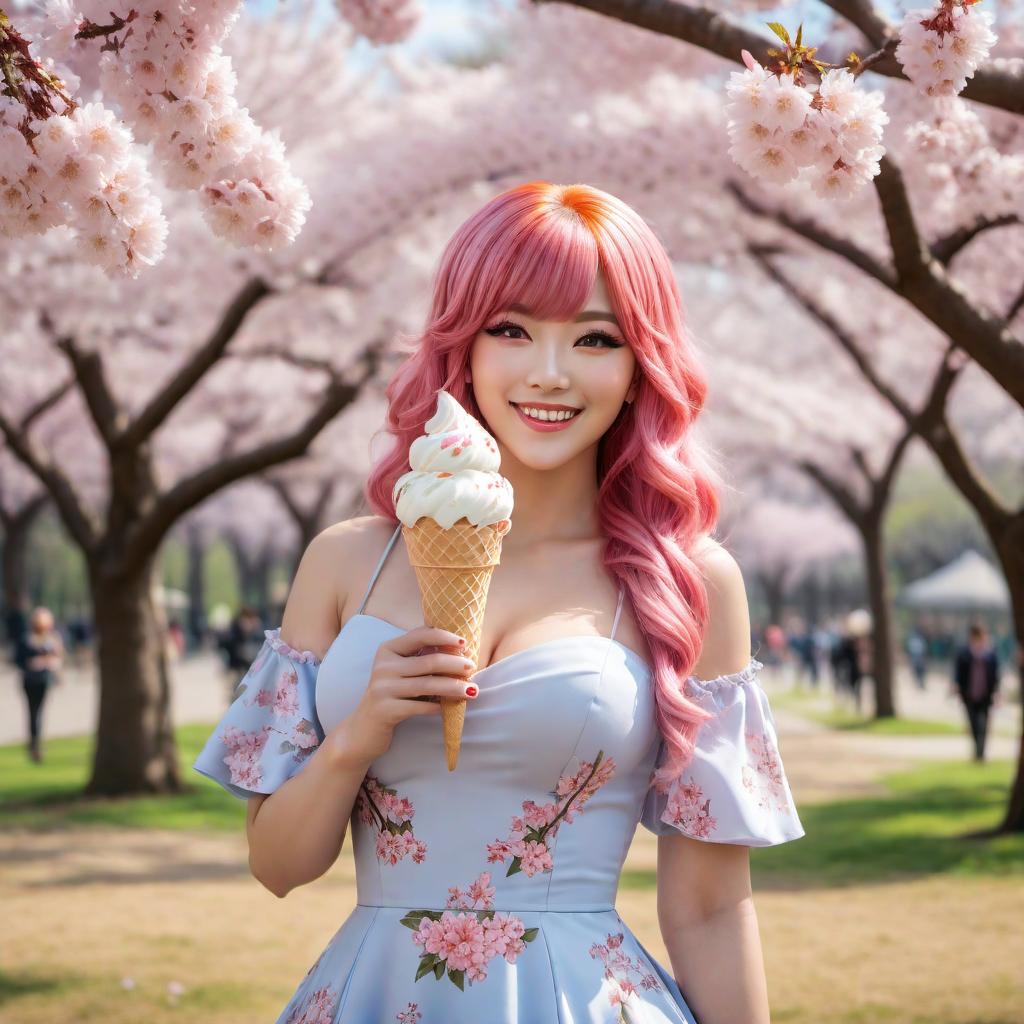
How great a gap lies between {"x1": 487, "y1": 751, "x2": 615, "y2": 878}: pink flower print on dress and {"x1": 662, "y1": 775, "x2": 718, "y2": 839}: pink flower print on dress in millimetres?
147

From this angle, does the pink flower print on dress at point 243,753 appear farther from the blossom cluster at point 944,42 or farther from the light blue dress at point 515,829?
the blossom cluster at point 944,42

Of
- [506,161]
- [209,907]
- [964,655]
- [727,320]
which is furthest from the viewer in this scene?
[727,320]

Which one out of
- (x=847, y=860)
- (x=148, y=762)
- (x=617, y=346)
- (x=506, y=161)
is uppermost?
(x=506, y=161)

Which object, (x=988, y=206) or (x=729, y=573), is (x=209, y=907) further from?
(x=729, y=573)

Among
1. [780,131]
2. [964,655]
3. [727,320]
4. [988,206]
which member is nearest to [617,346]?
[780,131]

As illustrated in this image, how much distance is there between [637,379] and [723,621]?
48 cm

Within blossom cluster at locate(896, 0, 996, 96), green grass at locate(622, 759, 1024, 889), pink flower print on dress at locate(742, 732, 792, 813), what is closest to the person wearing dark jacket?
green grass at locate(622, 759, 1024, 889)

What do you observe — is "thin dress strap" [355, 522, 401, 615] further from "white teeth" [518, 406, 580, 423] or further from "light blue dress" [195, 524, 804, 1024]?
"white teeth" [518, 406, 580, 423]

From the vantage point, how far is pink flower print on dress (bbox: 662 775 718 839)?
2482 millimetres

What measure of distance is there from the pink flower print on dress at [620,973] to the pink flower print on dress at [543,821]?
0.17m

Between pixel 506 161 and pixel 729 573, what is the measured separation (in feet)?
30.4

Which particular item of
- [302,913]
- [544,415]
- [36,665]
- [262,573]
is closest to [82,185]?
[544,415]

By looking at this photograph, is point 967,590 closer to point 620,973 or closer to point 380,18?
point 380,18

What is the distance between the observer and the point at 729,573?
2.64 meters
